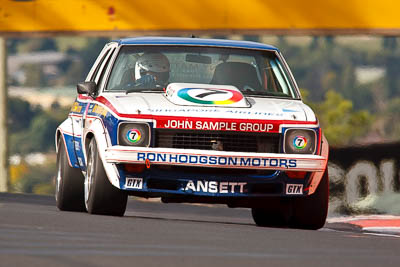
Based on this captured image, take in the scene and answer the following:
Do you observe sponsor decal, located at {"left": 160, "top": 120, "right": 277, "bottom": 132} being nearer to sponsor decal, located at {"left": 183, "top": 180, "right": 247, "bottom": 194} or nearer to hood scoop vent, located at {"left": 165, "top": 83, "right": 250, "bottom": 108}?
hood scoop vent, located at {"left": 165, "top": 83, "right": 250, "bottom": 108}

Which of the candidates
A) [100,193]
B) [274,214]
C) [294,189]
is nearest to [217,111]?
[294,189]

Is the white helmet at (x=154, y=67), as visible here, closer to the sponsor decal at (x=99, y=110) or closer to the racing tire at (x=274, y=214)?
the sponsor decal at (x=99, y=110)

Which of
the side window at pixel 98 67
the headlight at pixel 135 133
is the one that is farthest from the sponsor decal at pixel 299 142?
the side window at pixel 98 67

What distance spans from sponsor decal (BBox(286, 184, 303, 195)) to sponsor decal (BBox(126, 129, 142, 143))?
1290 mm

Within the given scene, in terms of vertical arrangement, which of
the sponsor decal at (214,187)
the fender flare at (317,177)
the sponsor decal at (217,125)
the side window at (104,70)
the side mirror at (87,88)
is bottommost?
the sponsor decal at (214,187)

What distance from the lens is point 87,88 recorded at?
10867 mm

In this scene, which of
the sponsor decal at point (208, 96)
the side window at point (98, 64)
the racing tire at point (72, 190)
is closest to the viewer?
the sponsor decal at point (208, 96)

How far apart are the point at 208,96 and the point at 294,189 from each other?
1.04 metres

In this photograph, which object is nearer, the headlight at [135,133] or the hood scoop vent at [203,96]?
the headlight at [135,133]

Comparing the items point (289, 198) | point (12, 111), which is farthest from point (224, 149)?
point (12, 111)

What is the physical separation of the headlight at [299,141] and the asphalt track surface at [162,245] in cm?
66

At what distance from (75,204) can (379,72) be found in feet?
345

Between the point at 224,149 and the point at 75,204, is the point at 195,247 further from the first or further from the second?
the point at 75,204

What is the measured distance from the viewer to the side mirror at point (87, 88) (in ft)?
35.6
